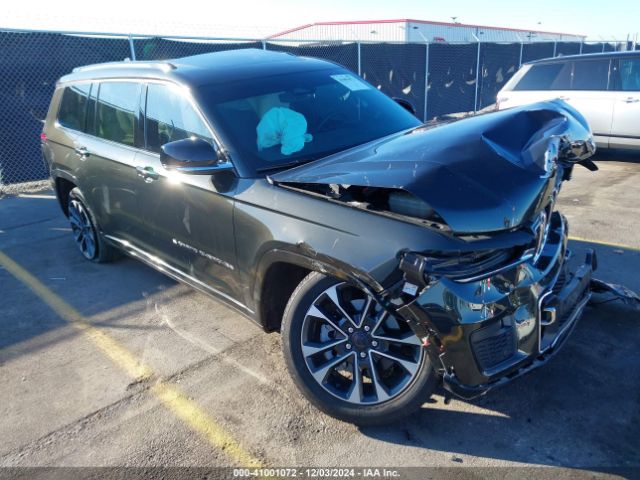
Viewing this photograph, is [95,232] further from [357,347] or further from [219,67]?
[357,347]

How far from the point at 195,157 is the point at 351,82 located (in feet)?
5.34

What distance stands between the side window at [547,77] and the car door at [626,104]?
2.55ft

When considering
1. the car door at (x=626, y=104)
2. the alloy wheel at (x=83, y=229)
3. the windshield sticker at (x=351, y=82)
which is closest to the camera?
the windshield sticker at (x=351, y=82)

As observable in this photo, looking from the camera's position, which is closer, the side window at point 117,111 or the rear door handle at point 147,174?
the rear door handle at point 147,174

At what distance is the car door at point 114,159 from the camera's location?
404 centimetres

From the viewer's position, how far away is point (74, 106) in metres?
5.00

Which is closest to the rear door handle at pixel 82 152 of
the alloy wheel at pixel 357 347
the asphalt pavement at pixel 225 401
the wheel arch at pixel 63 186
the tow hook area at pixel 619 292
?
the wheel arch at pixel 63 186

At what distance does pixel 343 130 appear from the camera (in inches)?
142

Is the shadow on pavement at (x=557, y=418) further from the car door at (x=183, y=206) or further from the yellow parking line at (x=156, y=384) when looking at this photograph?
the car door at (x=183, y=206)

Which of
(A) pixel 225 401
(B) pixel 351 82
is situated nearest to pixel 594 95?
(B) pixel 351 82

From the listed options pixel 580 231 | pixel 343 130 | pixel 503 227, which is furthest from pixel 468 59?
pixel 503 227

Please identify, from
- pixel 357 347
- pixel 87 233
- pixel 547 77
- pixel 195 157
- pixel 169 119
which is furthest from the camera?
pixel 547 77

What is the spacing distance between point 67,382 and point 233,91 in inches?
85.3

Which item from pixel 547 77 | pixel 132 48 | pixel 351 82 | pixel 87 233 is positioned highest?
pixel 132 48
